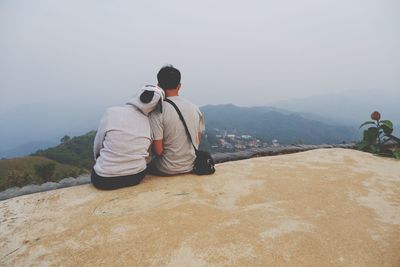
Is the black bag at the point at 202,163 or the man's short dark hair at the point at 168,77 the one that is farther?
the black bag at the point at 202,163

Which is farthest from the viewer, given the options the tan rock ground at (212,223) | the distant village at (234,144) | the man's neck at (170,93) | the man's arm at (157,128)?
the distant village at (234,144)

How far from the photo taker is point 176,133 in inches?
122

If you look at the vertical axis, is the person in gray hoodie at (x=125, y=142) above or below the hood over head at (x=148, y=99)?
below

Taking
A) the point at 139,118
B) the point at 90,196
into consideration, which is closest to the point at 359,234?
the point at 139,118

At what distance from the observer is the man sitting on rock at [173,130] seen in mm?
3037

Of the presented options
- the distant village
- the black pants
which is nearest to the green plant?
the black pants

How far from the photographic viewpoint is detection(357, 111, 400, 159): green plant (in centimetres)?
568

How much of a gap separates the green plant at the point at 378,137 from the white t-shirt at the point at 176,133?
452cm

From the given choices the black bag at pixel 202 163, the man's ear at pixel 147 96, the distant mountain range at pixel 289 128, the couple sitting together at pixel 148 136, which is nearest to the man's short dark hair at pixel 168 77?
the couple sitting together at pixel 148 136

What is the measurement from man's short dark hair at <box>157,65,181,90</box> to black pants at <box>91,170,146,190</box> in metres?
1.13

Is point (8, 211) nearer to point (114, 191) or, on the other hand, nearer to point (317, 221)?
point (114, 191)

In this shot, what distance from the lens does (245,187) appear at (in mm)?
2967

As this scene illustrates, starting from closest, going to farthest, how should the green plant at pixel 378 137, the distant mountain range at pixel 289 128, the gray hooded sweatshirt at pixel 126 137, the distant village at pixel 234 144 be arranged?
1. the gray hooded sweatshirt at pixel 126 137
2. the green plant at pixel 378 137
3. the distant village at pixel 234 144
4. the distant mountain range at pixel 289 128

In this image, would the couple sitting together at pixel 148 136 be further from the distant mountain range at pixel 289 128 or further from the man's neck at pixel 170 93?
the distant mountain range at pixel 289 128
